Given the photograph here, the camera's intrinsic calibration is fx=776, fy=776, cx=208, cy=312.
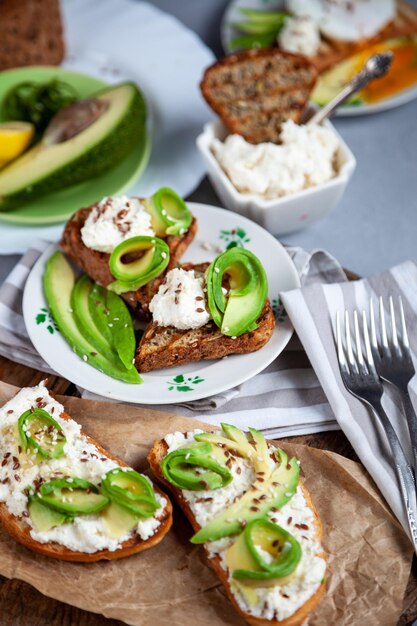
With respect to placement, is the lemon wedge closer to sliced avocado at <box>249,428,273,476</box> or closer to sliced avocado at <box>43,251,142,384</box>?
sliced avocado at <box>43,251,142,384</box>

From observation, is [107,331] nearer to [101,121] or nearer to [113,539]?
[113,539]

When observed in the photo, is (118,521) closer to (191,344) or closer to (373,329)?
(191,344)

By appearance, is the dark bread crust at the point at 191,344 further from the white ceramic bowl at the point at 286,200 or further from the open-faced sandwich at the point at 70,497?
the white ceramic bowl at the point at 286,200

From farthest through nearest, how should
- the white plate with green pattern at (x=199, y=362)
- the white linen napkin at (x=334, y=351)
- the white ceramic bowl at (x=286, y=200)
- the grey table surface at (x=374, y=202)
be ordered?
the grey table surface at (x=374, y=202) < the white ceramic bowl at (x=286, y=200) < the white plate with green pattern at (x=199, y=362) < the white linen napkin at (x=334, y=351)

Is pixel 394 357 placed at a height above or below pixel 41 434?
below

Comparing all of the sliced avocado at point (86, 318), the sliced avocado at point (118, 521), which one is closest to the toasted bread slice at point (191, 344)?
the sliced avocado at point (86, 318)

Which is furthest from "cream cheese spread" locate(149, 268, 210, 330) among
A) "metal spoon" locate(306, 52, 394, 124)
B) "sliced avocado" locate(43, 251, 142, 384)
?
"metal spoon" locate(306, 52, 394, 124)

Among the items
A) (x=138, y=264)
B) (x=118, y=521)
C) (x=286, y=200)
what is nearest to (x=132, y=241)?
(x=138, y=264)
